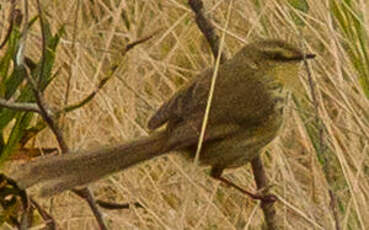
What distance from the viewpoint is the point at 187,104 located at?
2.30m

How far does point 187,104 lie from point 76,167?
0.38 meters

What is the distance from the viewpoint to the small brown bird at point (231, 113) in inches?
87.5

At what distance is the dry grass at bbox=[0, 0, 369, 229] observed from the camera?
2.64 metres

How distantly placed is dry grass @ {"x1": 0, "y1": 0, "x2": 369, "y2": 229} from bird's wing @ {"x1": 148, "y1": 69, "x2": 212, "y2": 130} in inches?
9.1

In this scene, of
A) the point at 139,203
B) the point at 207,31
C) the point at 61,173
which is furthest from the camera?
the point at 139,203

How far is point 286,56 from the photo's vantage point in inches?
90.9

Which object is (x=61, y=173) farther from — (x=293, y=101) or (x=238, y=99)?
(x=293, y=101)

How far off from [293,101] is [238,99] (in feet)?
2.07

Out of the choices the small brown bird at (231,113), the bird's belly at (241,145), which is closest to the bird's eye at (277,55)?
the small brown bird at (231,113)

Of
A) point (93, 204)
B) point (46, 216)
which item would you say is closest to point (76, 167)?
point (93, 204)

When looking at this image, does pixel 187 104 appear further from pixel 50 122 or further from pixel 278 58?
pixel 50 122

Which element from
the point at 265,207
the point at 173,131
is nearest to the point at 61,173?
the point at 173,131

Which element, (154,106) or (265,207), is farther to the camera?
(154,106)

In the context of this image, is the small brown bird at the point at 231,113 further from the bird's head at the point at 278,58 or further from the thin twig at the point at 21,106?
the thin twig at the point at 21,106
